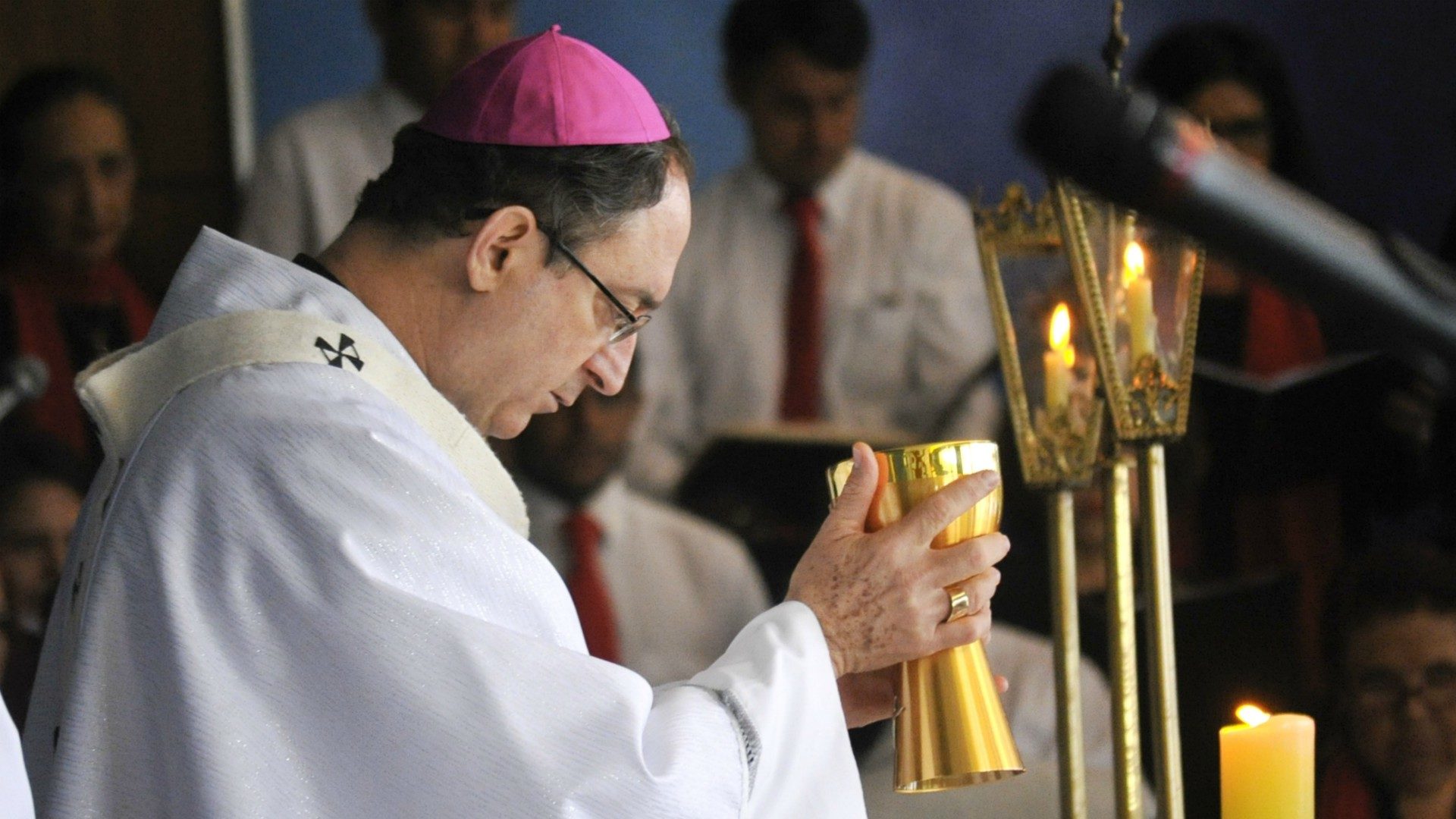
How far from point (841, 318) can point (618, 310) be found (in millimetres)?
2299

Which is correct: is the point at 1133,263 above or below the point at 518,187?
below

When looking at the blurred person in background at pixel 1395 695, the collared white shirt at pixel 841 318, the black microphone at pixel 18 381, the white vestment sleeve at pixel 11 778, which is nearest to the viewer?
the white vestment sleeve at pixel 11 778

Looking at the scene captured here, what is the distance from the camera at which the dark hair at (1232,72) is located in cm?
416

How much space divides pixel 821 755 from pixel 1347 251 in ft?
3.51

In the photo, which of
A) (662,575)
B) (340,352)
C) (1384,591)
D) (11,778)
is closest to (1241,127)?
(1384,591)

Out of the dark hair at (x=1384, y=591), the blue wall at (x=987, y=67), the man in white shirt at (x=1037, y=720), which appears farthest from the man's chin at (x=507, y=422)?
the blue wall at (x=987, y=67)

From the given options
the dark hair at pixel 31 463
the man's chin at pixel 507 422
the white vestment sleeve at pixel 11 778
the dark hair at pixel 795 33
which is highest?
the dark hair at pixel 795 33

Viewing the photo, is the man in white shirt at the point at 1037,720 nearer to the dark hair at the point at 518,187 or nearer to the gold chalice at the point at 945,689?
the gold chalice at the point at 945,689

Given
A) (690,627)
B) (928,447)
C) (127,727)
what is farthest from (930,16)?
(127,727)

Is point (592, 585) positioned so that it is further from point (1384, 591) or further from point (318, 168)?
point (1384, 591)

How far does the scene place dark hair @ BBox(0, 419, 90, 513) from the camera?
369 centimetres

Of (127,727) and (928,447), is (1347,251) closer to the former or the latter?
(928,447)

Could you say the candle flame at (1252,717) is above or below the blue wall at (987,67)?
below

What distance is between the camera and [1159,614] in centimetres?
192
